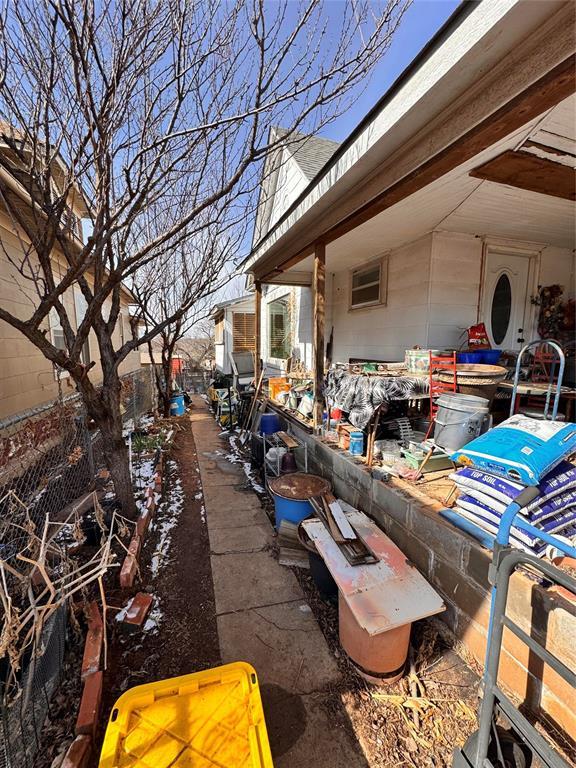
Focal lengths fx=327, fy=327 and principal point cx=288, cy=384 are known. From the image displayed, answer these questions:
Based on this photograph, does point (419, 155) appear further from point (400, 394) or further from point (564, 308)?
point (564, 308)

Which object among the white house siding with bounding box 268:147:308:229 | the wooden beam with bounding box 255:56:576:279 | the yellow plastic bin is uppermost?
the white house siding with bounding box 268:147:308:229

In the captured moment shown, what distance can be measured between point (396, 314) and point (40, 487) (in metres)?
5.56

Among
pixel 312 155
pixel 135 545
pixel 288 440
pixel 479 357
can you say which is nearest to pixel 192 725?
pixel 135 545

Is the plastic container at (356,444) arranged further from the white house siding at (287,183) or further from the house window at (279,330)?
the house window at (279,330)

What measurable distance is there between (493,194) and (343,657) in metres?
4.73

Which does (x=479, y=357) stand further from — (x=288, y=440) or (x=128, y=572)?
(x=128, y=572)

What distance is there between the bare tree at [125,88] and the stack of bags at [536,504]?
3152 mm

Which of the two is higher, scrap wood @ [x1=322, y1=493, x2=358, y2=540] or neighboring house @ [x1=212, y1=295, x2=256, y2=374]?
neighboring house @ [x1=212, y1=295, x2=256, y2=374]

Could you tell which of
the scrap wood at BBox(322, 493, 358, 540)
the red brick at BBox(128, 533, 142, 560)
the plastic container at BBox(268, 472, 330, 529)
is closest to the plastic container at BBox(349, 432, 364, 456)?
the plastic container at BBox(268, 472, 330, 529)

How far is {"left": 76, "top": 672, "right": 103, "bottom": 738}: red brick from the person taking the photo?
5.61 feet

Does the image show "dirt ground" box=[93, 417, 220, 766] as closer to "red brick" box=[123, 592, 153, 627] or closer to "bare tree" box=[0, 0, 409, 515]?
"red brick" box=[123, 592, 153, 627]

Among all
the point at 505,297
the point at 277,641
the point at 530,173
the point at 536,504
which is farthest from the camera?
the point at 505,297

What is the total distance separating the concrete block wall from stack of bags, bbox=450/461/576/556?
19cm

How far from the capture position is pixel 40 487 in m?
3.54
